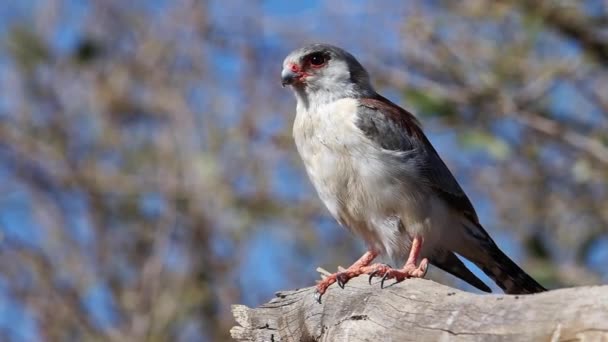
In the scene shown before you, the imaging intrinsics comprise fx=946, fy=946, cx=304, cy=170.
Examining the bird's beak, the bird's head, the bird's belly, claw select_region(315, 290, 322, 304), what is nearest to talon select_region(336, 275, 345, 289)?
claw select_region(315, 290, 322, 304)

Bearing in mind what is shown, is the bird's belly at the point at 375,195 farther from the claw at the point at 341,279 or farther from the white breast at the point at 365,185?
the claw at the point at 341,279

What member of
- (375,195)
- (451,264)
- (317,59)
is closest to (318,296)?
(375,195)

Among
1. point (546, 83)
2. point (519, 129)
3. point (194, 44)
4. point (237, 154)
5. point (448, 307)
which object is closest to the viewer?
point (448, 307)

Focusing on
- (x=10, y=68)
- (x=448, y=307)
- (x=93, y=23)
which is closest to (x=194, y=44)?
(x=93, y=23)

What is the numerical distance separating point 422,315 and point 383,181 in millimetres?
1155

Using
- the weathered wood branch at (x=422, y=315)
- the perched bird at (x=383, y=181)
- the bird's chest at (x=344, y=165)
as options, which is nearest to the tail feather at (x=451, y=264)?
the perched bird at (x=383, y=181)

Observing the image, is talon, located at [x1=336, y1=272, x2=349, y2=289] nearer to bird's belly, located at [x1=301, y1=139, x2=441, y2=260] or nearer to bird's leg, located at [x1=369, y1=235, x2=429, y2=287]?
bird's leg, located at [x1=369, y1=235, x2=429, y2=287]

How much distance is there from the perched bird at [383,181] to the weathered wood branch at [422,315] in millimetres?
401

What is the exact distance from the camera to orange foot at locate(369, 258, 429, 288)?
3816 millimetres

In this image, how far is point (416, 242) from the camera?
4.38 metres

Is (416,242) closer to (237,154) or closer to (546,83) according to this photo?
(546,83)

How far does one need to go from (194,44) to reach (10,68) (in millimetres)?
1825

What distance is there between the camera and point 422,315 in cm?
324

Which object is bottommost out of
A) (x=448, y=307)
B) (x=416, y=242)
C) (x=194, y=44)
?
(x=448, y=307)
